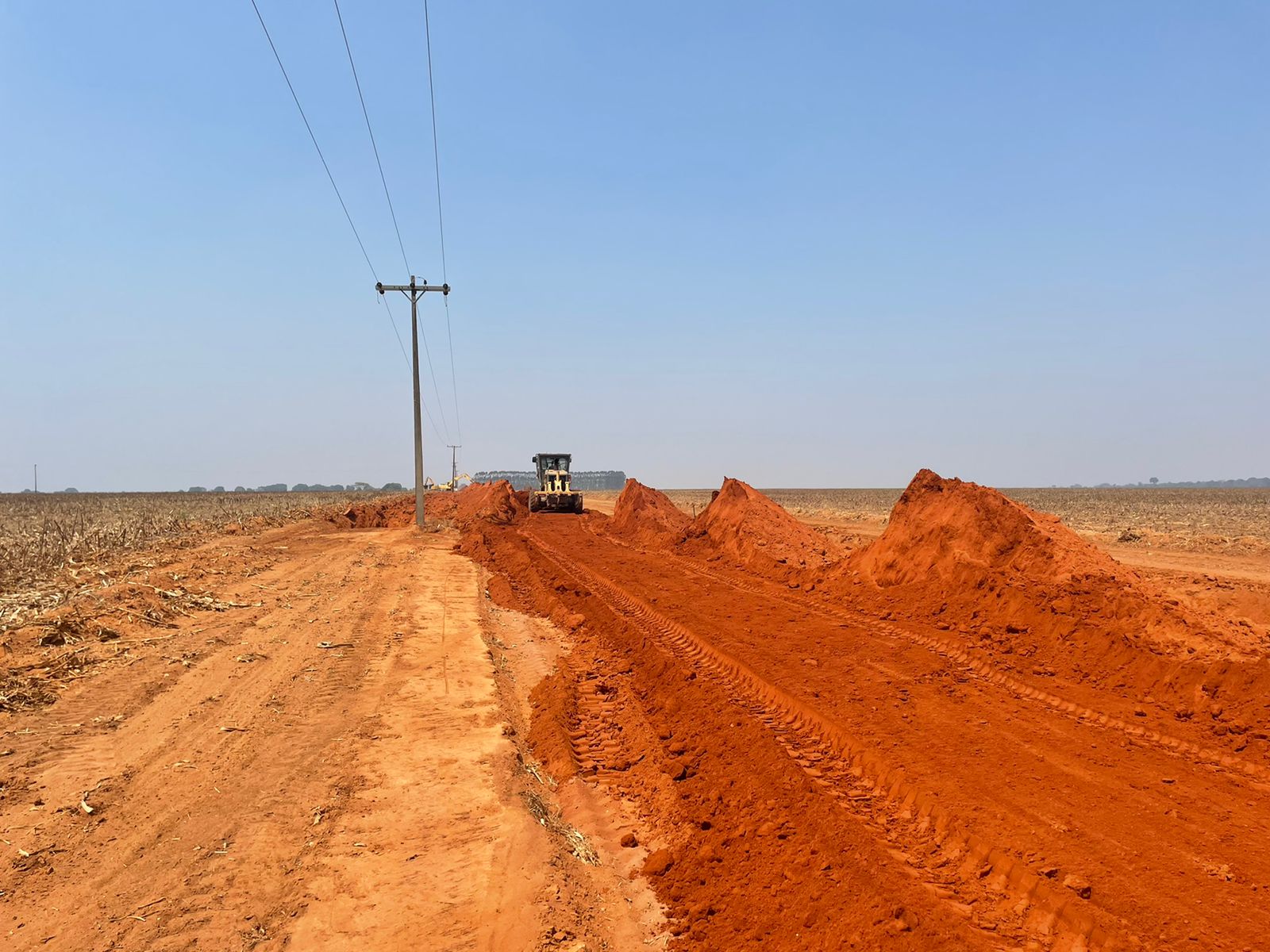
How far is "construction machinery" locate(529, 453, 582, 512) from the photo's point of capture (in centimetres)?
3862

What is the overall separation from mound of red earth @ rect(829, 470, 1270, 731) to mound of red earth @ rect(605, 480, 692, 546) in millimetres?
12071

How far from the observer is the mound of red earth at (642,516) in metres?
26.4

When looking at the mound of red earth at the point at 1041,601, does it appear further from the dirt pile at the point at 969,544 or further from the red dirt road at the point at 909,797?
the red dirt road at the point at 909,797

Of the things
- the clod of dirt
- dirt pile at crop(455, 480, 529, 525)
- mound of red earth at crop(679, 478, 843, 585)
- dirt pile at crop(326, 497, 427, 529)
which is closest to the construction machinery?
dirt pile at crop(455, 480, 529, 525)

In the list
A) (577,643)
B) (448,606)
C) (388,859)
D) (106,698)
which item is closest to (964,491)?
(577,643)

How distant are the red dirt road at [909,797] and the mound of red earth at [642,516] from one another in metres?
16.4

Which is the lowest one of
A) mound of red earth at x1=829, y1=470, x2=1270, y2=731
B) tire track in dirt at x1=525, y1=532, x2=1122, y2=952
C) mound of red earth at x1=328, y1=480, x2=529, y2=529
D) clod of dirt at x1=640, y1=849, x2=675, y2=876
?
clod of dirt at x1=640, y1=849, x2=675, y2=876

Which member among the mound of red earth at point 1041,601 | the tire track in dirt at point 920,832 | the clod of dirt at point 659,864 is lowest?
the clod of dirt at point 659,864

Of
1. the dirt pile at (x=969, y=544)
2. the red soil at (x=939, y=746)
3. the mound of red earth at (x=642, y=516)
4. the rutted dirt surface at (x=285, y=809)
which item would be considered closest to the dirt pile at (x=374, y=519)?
the mound of red earth at (x=642, y=516)

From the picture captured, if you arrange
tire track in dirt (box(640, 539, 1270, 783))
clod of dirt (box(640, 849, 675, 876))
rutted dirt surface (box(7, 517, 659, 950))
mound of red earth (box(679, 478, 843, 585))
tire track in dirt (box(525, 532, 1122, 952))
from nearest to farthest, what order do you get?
tire track in dirt (box(525, 532, 1122, 952)) → rutted dirt surface (box(7, 517, 659, 950)) → clod of dirt (box(640, 849, 675, 876)) → tire track in dirt (box(640, 539, 1270, 783)) → mound of red earth (box(679, 478, 843, 585))

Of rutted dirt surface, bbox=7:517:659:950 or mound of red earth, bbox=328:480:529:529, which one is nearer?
rutted dirt surface, bbox=7:517:659:950

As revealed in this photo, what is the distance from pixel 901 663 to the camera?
8539mm

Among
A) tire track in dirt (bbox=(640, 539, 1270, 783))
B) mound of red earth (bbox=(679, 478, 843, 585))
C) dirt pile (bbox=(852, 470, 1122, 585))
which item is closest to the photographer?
tire track in dirt (bbox=(640, 539, 1270, 783))

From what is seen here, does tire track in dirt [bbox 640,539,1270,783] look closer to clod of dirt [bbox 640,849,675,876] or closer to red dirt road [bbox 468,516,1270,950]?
red dirt road [bbox 468,516,1270,950]
